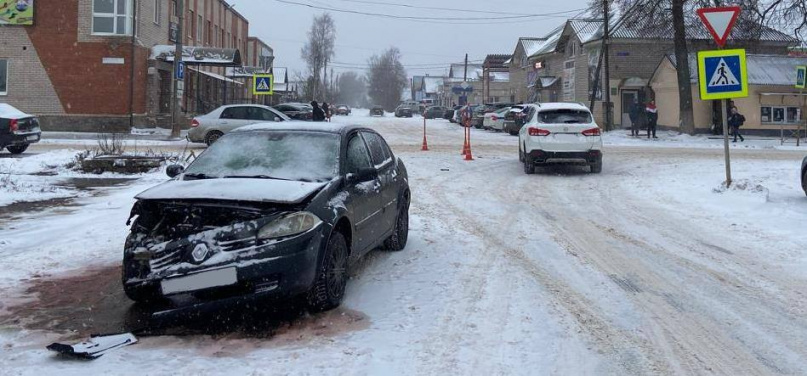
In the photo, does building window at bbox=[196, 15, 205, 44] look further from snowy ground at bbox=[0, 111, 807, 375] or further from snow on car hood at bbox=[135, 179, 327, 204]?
snow on car hood at bbox=[135, 179, 327, 204]

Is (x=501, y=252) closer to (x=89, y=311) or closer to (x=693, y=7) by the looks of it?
(x=89, y=311)

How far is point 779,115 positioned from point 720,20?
84.1 feet

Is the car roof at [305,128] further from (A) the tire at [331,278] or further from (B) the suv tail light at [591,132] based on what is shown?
(B) the suv tail light at [591,132]

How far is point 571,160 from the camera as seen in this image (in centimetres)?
1554

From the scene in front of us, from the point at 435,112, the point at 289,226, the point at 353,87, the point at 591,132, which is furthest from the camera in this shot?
the point at 353,87

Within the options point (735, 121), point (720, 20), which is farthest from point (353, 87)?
point (720, 20)

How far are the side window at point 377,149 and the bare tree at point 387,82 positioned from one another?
4893 inches

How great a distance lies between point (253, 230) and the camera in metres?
4.90

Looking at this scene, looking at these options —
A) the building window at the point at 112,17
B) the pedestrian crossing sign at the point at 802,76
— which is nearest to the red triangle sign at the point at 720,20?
the pedestrian crossing sign at the point at 802,76

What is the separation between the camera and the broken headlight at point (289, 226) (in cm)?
492

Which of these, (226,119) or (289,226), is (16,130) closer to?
(226,119)

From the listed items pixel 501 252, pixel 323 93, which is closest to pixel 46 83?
pixel 501 252

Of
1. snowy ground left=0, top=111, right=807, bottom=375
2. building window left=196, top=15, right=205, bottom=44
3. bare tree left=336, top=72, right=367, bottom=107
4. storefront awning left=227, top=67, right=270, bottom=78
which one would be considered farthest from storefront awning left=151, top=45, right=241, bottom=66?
bare tree left=336, top=72, right=367, bottom=107

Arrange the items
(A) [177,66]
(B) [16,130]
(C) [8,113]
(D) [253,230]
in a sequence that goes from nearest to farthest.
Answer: (D) [253,230], (B) [16,130], (C) [8,113], (A) [177,66]
